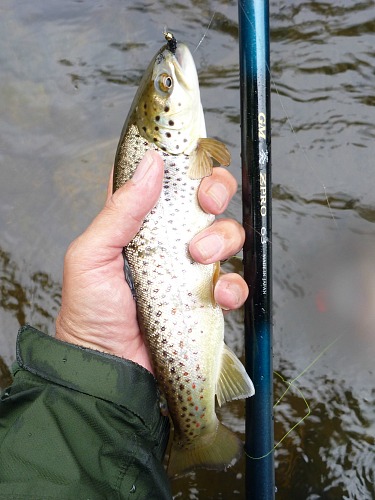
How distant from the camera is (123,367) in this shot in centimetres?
200

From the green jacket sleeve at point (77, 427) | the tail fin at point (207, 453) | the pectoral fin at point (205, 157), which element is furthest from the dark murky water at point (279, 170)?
the pectoral fin at point (205, 157)

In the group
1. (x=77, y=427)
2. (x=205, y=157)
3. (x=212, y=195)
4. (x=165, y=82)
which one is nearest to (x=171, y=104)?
(x=165, y=82)

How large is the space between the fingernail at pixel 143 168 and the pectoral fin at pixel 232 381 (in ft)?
2.40

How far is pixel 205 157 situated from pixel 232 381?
85cm

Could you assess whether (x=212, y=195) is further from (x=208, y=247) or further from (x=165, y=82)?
(x=165, y=82)

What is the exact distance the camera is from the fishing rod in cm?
193

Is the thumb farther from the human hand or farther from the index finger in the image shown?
the index finger

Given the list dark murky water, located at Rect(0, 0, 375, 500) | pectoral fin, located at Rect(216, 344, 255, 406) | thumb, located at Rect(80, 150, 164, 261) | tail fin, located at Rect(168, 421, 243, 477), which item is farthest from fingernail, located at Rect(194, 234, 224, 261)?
dark murky water, located at Rect(0, 0, 375, 500)

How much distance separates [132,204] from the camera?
1960 millimetres

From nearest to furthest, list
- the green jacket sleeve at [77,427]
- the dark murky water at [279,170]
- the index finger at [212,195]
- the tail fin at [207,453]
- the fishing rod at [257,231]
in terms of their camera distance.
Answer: the green jacket sleeve at [77,427] < the fishing rod at [257,231] < the index finger at [212,195] < the tail fin at [207,453] < the dark murky water at [279,170]

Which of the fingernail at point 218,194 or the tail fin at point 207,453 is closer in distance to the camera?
the fingernail at point 218,194

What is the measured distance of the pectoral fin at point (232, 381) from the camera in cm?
210

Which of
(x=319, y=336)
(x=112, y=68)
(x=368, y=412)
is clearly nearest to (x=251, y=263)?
(x=319, y=336)

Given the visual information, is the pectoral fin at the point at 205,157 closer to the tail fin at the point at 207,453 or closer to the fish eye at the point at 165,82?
the fish eye at the point at 165,82
